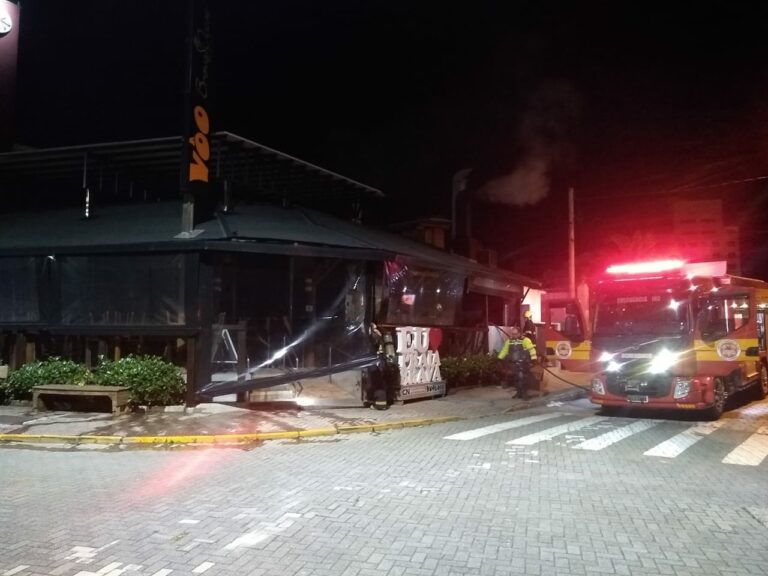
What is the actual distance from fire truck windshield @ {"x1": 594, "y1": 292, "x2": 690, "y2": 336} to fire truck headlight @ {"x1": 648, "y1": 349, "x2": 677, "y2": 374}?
15.8 inches

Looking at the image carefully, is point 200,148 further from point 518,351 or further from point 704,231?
point 704,231

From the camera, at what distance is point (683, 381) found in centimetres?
1088

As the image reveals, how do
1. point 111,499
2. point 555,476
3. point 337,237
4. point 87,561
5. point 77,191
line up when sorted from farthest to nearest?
point 77,191, point 337,237, point 555,476, point 111,499, point 87,561

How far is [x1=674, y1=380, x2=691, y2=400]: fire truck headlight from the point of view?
35.6 feet

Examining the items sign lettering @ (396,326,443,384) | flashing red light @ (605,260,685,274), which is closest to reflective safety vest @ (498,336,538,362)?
sign lettering @ (396,326,443,384)

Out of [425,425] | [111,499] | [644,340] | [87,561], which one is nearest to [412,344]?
[425,425]

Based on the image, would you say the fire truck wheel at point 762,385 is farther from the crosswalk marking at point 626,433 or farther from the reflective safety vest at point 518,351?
the reflective safety vest at point 518,351

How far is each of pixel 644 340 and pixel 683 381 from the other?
1.00 m

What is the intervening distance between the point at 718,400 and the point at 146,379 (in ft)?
36.4

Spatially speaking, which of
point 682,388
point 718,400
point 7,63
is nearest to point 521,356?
point 682,388

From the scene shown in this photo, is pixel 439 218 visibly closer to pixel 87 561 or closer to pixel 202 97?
pixel 202 97

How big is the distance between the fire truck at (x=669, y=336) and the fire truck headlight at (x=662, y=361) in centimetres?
1

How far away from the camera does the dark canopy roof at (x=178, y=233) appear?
1214 centimetres

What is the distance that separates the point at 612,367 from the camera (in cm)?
1158
